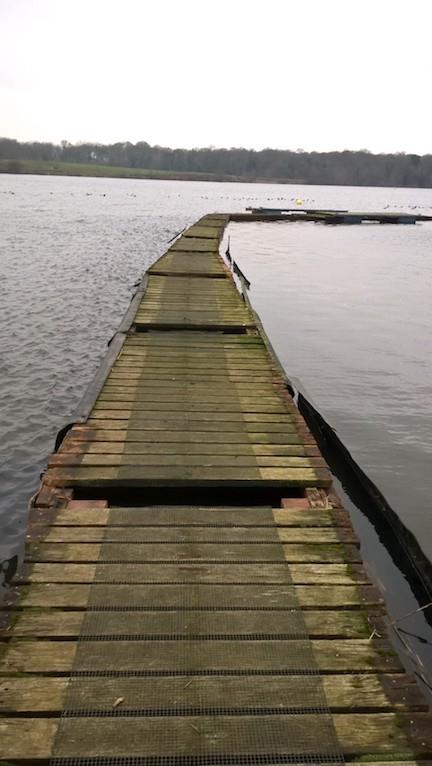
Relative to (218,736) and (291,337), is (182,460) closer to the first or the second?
(218,736)

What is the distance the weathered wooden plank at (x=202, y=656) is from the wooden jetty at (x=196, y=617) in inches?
0.4

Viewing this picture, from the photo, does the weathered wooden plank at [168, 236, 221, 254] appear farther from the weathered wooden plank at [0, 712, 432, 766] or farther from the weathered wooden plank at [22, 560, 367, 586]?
the weathered wooden plank at [0, 712, 432, 766]

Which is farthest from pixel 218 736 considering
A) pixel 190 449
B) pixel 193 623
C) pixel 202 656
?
pixel 190 449

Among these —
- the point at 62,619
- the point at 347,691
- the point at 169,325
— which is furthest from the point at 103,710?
the point at 169,325

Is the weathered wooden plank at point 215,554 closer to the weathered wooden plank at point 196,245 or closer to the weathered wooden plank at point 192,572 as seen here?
the weathered wooden plank at point 192,572

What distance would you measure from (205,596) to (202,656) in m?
0.56

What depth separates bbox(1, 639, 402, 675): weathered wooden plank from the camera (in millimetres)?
3379

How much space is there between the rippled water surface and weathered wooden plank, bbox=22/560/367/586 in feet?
8.68

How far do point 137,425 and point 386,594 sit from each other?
141 inches

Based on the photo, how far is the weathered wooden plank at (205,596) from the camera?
391cm

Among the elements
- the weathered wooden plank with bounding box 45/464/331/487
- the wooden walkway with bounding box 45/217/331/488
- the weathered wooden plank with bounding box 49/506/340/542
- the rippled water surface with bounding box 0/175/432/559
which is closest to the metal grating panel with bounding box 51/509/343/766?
the weathered wooden plank with bounding box 49/506/340/542

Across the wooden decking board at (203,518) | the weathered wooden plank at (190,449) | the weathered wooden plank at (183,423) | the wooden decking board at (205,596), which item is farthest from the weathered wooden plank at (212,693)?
the weathered wooden plank at (183,423)

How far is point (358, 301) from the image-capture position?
21891 mm

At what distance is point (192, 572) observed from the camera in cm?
425
